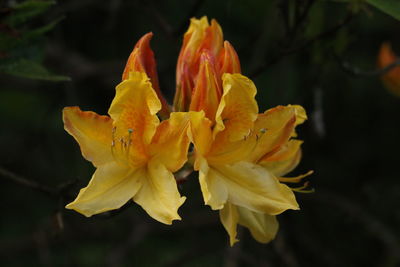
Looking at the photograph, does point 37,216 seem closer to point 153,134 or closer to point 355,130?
point 355,130

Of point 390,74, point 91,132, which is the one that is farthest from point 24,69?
point 390,74

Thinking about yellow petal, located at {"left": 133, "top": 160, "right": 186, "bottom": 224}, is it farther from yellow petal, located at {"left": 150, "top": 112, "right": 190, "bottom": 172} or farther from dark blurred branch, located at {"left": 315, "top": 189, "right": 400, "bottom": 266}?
dark blurred branch, located at {"left": 315, "top": 189, "right": 400, "bottom": 266}

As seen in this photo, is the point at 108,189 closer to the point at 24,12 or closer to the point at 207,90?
the point at 207,90

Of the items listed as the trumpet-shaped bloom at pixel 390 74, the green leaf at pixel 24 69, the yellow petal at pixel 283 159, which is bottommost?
the trumpet-shaped bloom at pixel 390 74

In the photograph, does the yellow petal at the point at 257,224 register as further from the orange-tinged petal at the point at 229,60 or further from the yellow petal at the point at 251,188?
the orange-tinged petal at the point at 229,60

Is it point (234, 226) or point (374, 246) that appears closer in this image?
point (234, 226)

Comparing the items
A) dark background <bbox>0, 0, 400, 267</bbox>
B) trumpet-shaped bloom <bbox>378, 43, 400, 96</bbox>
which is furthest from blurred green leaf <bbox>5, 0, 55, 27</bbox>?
trumpet-shaped bloom <bbox>378, 43, 400, 96</bbox>

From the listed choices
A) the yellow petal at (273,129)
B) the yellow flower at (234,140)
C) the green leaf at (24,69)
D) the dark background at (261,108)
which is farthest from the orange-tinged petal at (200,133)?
the dark background at (261,108)

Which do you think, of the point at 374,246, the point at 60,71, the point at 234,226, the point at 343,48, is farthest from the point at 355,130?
the point at 234,226
